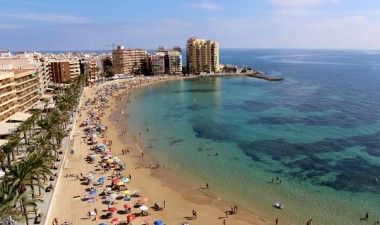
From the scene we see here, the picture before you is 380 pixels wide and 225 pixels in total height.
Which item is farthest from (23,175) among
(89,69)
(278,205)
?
(89,69)

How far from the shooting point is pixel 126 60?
167 metres

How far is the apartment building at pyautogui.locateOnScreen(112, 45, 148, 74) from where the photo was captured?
164875mm

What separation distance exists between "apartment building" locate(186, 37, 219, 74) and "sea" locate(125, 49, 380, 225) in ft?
222

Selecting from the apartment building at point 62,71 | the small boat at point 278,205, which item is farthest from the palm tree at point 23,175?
the apartment building at point 62,71

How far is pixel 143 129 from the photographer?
2788 inches

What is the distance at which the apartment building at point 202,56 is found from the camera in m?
175

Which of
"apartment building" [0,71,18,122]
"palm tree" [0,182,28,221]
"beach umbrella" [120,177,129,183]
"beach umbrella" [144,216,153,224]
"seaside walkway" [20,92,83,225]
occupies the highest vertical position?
"apartment building" [0,71,18,122]

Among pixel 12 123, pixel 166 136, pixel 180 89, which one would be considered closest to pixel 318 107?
pixel 166 136

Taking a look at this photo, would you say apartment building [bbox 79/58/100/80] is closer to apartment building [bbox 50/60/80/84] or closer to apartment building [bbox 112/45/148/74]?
apartment building [bbox 50/60/80/84]

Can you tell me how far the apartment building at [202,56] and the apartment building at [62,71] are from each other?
66907 mm

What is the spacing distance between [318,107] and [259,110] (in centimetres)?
1699

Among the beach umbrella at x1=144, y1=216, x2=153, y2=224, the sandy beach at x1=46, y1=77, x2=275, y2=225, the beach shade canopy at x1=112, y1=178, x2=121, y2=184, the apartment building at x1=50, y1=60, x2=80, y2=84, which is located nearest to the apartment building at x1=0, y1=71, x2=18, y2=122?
the sandy beach at x1=46, y1=77, x2=275, y2=225

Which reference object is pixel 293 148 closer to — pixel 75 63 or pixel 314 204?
pixel 314 204

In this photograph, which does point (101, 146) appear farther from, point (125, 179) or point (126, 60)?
point (126, 60)
